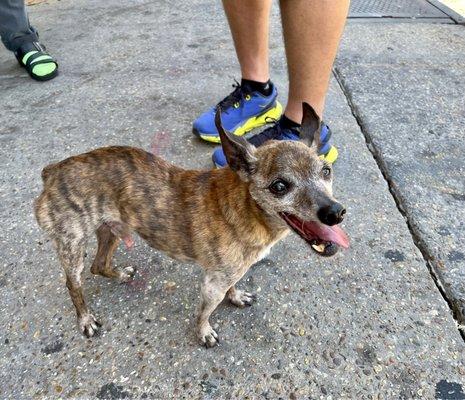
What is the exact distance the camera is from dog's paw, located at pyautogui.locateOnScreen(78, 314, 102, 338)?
2266 millimetres

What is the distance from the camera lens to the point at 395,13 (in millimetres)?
5621

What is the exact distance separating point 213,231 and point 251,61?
1792 mm

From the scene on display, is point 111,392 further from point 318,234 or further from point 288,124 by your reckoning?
point 288,124

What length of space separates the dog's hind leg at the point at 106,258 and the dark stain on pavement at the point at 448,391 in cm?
165

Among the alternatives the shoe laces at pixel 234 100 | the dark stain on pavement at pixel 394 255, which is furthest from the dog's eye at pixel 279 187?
the shoe laces at pixel 234 100

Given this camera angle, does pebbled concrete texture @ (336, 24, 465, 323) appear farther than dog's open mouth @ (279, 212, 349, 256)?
Yes

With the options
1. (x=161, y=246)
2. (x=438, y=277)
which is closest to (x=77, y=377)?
(x=161, y=246)

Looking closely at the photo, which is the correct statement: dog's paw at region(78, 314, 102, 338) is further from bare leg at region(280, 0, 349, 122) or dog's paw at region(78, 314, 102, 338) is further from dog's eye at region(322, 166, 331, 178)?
bare leg at region(280, 0, 349, 122)

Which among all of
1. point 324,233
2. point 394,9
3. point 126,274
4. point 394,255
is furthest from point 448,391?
point 394,9

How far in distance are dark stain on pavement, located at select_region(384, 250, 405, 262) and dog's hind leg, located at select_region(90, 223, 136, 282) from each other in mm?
→ 1505

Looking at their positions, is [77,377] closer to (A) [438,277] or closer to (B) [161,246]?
(B) [161,246]

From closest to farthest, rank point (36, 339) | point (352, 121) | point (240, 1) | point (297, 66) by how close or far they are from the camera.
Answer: point (36, 339) → point (297, 66) → point (240, 1) → point (352, 121)

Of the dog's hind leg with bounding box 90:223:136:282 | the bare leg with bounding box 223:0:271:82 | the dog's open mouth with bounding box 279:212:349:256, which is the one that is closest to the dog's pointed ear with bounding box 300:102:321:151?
the dog's open mouth with bounding box 279:212:349:256

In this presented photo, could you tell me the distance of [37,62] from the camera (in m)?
4.33
